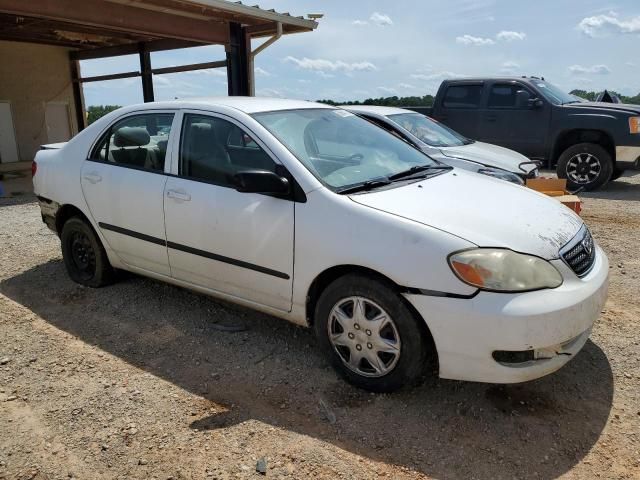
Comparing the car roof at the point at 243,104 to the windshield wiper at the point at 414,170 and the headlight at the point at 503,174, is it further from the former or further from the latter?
the headlight at the point at 503,174

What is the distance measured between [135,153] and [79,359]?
5.24 ft

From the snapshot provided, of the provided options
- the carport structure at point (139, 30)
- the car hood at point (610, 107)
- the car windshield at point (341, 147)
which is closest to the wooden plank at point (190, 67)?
the carport structure at point (139, 30)

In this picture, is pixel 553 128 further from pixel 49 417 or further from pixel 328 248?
pixel 49 417

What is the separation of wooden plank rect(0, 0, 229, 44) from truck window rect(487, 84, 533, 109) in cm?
564

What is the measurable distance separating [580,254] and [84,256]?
3.98 metres

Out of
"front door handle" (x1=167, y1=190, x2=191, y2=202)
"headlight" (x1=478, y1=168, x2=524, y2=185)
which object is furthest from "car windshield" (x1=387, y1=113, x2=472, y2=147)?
"front door handle" (x1=167, y1=190, x2=191, y2=202)

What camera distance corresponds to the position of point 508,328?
2.49 metres

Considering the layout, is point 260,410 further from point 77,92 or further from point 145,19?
point 77,92

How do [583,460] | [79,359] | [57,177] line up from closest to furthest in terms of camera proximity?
[583,460] → [79,359] → [57,177]

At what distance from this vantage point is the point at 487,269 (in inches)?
99.5

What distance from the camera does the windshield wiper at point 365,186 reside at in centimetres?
306

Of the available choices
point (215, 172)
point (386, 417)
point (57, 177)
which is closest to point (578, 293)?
point (386, 417)

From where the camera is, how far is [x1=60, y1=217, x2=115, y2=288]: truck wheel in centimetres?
449

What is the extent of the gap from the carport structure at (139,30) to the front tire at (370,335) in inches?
303
